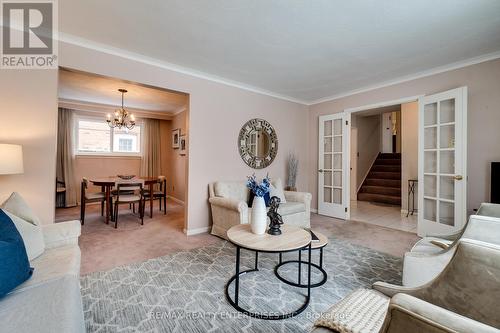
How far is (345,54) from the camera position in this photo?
9.59ft

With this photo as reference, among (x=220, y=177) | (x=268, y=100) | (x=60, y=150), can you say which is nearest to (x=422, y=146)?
(x=268, y=100)

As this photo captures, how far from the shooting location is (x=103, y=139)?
5918 mm

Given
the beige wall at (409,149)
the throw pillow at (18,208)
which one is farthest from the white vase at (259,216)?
the beige wall at (409,149)

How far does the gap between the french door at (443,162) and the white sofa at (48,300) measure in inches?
165

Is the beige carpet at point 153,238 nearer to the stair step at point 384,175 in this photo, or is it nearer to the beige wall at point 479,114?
the beige wall at point 479,114

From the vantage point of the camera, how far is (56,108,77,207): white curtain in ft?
17.2

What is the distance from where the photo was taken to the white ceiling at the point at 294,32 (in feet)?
6.66

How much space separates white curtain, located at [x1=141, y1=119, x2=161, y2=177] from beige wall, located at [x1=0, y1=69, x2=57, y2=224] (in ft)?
12.9

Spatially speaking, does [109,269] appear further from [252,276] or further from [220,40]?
[220,40]

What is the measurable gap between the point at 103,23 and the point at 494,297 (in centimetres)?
340

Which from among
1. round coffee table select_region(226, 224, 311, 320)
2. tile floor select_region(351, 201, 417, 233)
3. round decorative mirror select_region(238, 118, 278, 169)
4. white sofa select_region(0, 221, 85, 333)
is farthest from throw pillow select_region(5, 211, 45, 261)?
tile floor select_region(351, 201, 417, 233)

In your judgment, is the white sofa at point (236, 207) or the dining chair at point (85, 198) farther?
the dining chair at point (85, 198)

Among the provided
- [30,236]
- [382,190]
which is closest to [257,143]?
[30,236]

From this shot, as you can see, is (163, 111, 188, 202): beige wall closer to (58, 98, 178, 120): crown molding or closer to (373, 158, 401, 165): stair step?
(58, 98, 178, 120): crown molding
